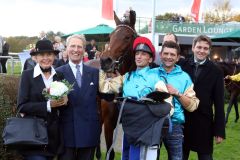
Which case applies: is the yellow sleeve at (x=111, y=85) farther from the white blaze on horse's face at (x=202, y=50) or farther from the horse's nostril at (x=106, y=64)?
the white blaze on horse's face at (x=202, y=50)

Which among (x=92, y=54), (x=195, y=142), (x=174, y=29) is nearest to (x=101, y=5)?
(x=92, y=54)

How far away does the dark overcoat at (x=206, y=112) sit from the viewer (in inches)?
174

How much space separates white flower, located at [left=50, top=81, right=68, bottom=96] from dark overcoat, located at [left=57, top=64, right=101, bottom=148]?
344mm

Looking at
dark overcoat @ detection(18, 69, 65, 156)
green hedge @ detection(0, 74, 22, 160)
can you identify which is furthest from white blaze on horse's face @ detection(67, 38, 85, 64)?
green hedge @ detection(0, 74, 22, 160)

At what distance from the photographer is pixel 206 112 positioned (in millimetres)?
4465

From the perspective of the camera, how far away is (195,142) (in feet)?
14.8

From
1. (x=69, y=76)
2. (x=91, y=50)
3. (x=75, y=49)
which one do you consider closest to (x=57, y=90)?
(x=69, y=76)

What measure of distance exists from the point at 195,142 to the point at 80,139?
146cm

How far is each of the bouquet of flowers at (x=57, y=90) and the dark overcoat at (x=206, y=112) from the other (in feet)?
5.27

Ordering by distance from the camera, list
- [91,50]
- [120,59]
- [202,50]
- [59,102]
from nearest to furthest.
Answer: [59,102] → [202,50] → [120,59] → [91,50]

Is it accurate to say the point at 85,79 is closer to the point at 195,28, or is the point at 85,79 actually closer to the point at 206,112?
the point at 206,112

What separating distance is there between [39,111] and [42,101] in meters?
0.16

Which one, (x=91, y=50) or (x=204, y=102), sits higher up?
(x=91, y=50)

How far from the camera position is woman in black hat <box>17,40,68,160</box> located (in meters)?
3.72
